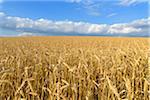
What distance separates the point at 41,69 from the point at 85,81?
45.7 inches

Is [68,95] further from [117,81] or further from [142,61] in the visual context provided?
[142,61]

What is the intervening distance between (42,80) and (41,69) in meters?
0.44

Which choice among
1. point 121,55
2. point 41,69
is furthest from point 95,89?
point 121,55

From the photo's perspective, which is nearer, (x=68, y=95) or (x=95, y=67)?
(x=68, y=95)

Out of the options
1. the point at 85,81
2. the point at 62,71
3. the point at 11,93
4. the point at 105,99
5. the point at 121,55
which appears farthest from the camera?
the point at 121,55

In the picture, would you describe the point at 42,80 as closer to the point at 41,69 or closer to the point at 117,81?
the point at 41,69

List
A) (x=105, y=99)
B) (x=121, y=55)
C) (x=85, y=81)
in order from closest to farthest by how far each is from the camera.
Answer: (x=105, y=99)
(x=85, y=81)
(x=121, y=55)

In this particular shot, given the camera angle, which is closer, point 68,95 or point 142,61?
point 68,95

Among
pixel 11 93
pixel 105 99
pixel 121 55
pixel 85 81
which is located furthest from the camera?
pixel 121 55

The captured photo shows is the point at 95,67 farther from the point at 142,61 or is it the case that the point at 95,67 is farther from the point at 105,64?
the point at 142,61

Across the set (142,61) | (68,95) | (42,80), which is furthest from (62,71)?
(142,61)

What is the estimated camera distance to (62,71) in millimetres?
3750

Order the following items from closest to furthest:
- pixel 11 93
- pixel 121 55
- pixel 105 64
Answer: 1. pixel 11 93
2. pixel 105 64
3. pixel 121 55

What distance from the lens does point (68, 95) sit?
3078mm
